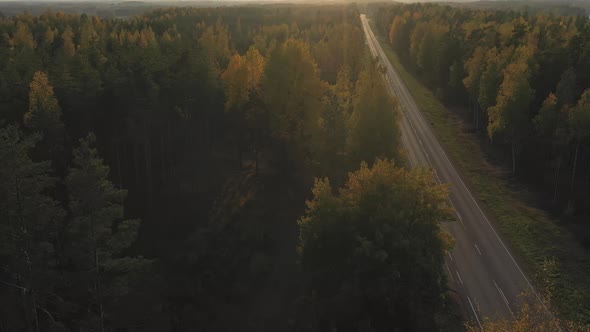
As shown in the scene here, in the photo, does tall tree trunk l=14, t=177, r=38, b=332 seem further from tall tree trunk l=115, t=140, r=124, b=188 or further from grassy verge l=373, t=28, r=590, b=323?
grassy verge l=373, t=28, r=590, b=323

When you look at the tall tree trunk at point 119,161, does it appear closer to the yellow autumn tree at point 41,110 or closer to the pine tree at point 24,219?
the yellow autumn tree at point 41,110

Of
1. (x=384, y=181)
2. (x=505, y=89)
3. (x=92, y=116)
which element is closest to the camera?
(x=384, y=181)

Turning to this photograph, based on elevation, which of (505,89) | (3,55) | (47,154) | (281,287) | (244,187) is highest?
(3,55)

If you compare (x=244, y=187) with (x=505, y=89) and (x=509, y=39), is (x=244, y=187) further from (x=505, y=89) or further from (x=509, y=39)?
(x=509, y=39)

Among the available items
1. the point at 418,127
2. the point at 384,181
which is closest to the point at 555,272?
the point at 384,181

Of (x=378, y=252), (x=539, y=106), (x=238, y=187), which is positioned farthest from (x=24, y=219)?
(x=539, y=106)

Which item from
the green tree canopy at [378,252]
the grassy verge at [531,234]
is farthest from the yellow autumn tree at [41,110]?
the grassy verge at [531,234]
